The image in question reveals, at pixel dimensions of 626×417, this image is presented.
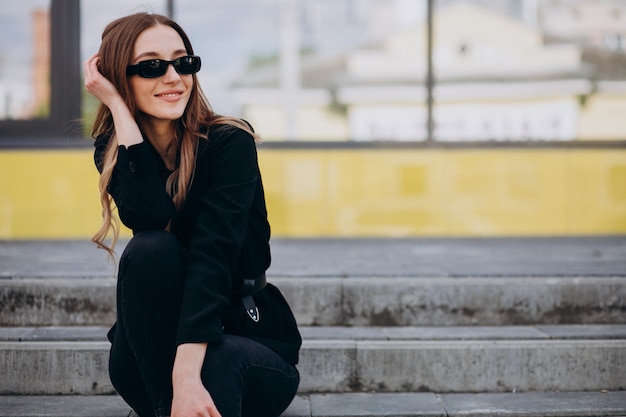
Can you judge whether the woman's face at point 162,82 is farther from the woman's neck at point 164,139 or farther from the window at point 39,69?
the window at point 39,69

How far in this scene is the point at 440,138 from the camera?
6.50m

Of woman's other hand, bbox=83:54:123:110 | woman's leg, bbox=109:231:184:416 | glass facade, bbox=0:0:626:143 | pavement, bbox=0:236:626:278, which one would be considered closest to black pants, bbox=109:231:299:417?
woman's leg, bbox=109:231:184:416

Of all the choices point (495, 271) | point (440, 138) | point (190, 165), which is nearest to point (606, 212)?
point (440, 138)

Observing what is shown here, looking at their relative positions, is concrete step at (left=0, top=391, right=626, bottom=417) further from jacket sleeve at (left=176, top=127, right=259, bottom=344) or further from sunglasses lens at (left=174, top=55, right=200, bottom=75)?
sunglasses lens at (left=174, top=55, right=200, bottom=75)

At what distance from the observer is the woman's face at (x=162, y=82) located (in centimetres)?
260

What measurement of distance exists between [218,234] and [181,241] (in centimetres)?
25

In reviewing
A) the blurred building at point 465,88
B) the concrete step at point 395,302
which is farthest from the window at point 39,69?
the concrete step at point 395,302

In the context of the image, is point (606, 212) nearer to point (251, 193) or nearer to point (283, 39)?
point (283, 39)

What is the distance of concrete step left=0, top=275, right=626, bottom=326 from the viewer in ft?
A: 12.8

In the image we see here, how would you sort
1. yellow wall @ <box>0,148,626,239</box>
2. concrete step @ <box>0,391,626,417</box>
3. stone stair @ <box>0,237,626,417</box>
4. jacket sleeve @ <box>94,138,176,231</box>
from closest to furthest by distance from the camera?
1. jacket sleeve @ <box>94,138,176,231</box>
2. concrete step @ <box>0,391,626,417</box>
3. stone stair @ <box>0,237,626,417</box>
4. yellow wall @ <box>0,148,626,239</box>

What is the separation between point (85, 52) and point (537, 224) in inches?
146

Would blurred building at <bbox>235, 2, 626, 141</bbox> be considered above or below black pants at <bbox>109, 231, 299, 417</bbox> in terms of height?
above

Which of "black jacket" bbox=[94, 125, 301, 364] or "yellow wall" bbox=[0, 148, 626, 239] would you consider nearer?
"black jacket" bbox=[94, 125, 301, 364]

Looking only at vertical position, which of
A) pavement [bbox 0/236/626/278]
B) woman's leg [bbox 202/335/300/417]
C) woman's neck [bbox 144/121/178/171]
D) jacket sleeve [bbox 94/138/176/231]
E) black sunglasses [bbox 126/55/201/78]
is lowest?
woman's leg [bbox 202/335/300/417]
